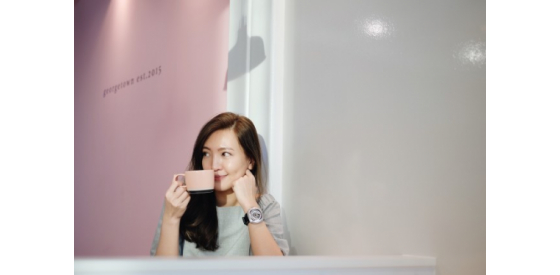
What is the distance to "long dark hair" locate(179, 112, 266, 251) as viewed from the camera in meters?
1.87

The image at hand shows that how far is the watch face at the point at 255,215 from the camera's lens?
5.82 feet

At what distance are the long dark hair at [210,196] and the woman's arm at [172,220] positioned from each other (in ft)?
0.21

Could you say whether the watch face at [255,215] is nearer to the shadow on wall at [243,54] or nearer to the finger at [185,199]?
the finger at [185,199]

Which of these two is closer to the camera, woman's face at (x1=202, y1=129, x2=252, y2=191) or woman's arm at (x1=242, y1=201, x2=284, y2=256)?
woman's arm at (x1=242, y1=201, x2=284, y2=256)

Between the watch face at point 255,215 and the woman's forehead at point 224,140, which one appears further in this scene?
the woman's forehead at point 224,140

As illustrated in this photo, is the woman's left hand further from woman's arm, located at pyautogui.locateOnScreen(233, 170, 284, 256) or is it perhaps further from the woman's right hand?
the woman's right hand

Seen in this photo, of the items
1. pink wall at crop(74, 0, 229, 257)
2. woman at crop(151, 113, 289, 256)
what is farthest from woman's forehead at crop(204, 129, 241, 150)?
pink wall at crop(74, 0, 229, 257)

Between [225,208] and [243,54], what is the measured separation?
684mm

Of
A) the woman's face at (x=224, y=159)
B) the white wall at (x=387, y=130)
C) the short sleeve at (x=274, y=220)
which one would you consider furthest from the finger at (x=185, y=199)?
the white wall at (x=387, y=130)

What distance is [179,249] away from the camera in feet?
6.23
